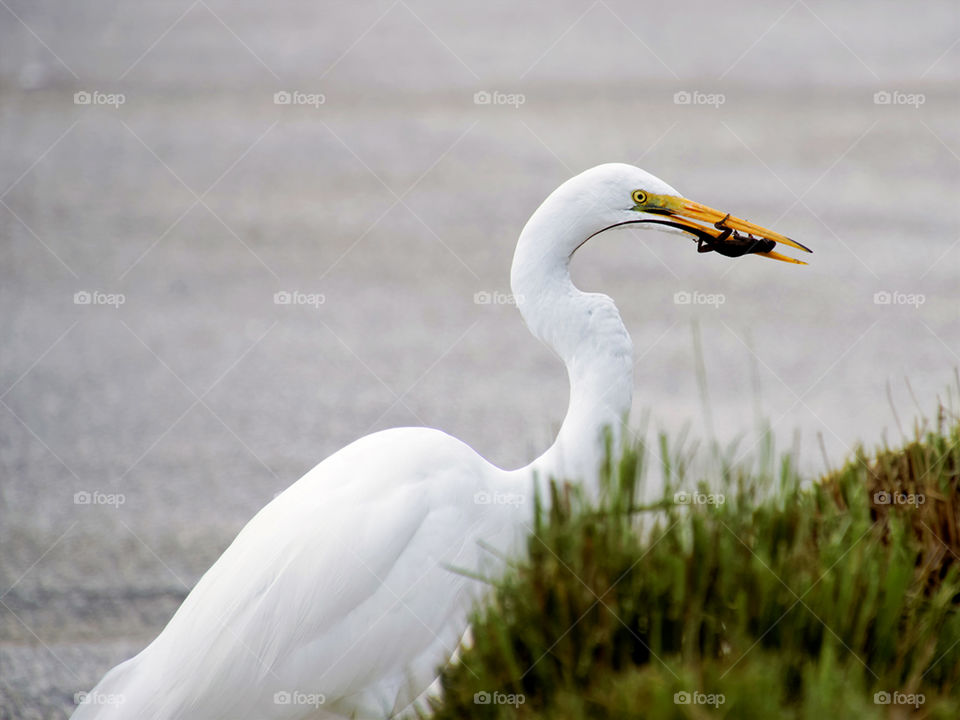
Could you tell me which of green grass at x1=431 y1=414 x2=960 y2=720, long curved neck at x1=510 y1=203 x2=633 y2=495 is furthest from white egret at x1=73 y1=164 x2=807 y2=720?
green grass at x1=431 y1=414 x2=960 y2=720

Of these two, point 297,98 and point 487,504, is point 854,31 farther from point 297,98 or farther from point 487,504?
point 487,504

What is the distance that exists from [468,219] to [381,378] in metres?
2.95

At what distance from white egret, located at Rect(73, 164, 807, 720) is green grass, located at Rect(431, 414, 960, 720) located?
44cm

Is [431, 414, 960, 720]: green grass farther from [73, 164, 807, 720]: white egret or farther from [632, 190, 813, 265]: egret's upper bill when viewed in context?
[632, 190, 813, 265]: egret's upper bill

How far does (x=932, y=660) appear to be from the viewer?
2869 millimetres

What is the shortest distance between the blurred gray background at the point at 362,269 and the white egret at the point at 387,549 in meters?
0.72

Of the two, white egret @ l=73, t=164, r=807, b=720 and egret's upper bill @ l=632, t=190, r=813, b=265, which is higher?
egret's upper bill @ l=632, t=190, r=813, b=265

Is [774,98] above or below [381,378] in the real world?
above

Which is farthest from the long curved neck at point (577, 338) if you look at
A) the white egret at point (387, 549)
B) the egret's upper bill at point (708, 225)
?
the egret's upper bill at point (708, 225)

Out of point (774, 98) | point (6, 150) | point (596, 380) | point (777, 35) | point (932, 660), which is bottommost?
point (932, 660)

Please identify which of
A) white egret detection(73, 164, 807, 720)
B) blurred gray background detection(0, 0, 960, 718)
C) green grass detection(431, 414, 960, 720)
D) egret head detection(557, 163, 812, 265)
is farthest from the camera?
blurred gray background detection(0, 0, 960, 718)

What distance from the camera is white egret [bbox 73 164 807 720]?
333cm

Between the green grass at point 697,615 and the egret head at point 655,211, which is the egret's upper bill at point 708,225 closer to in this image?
the egret head at point 655,211

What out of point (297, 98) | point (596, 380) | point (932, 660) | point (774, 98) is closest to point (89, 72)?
point (297, 98)
